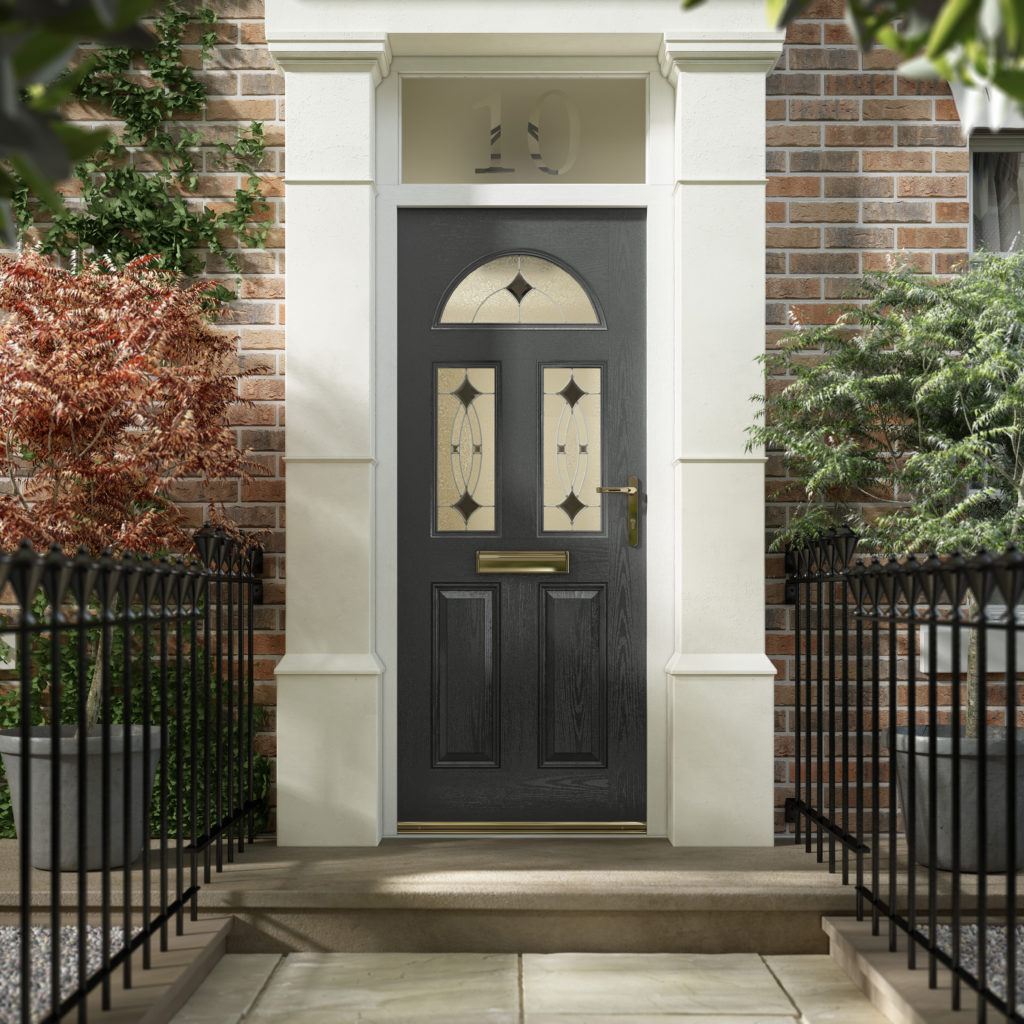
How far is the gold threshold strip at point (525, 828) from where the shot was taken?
12.1 ft

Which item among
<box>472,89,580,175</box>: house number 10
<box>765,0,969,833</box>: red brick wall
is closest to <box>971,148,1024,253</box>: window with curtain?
<box>765,0,969,833</box>: red brick wall

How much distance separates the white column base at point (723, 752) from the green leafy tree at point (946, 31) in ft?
9.14

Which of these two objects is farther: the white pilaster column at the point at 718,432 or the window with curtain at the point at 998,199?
the window with curtain at the point at 998,199

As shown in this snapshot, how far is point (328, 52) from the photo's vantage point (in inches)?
140

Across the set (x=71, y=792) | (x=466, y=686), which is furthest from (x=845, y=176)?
(x=71, y=792)

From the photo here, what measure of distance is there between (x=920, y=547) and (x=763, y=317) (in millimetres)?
960

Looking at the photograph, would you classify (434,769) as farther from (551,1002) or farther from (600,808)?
(551,1002)

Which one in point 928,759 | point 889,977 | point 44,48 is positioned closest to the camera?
point 44,48

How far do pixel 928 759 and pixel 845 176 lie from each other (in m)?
2.14

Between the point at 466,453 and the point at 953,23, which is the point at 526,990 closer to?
the point at 466,453

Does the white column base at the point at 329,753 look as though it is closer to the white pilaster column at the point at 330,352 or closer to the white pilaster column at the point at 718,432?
the white pilaster column at the point at 330,352

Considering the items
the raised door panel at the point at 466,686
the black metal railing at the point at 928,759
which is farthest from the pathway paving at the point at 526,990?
the raised door panel at the point at 466,686

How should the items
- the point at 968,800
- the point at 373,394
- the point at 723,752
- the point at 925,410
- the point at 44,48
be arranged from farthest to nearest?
the point at 373,394
the point at 723,752
the point at 925,410
the point at 968,800
the point at 44,48

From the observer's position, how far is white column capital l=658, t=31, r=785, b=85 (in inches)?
139
